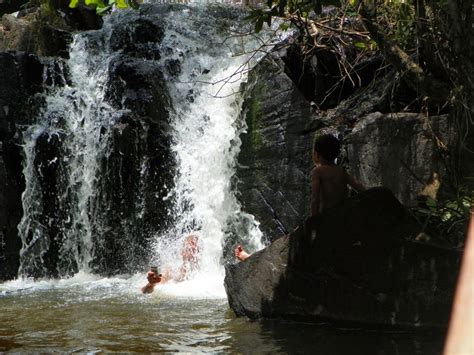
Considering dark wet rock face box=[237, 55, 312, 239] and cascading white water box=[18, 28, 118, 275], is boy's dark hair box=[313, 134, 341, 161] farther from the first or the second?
cascading white water box=[18, 28, 118, 275]

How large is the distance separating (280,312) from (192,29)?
371 inches

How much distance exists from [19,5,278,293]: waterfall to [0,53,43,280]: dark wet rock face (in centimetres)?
17

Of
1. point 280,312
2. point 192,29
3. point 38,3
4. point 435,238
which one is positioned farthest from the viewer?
point 38,3

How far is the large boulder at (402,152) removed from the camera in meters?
7.61

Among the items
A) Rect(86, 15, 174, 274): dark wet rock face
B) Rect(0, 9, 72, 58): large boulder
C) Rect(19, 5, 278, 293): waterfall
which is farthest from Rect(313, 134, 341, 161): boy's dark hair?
Rect(0, 9, 72, 58): large boulder

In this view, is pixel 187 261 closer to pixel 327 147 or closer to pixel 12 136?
pixel 327 147

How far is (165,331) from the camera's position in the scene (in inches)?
201

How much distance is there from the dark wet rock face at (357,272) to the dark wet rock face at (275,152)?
13.6ft

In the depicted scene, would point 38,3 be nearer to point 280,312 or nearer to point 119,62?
point 119,62

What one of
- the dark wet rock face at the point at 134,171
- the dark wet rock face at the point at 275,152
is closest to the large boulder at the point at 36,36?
the dark wet rock face at the point at 134,171

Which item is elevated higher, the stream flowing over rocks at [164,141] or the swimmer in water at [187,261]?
the stream flowing over rocks at [164,141]

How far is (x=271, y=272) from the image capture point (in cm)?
514

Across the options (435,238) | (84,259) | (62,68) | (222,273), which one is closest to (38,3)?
(62,68)

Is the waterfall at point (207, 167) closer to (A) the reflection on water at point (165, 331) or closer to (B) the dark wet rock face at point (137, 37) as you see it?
(B) the dark wet rock face at point (137, 37)
